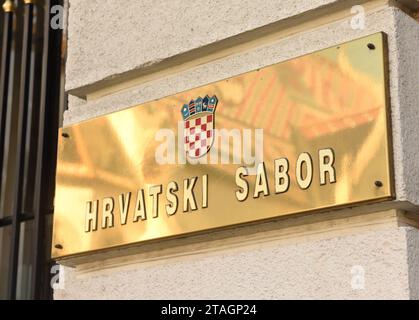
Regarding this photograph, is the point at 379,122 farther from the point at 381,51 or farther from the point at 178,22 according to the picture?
the point at 178,22

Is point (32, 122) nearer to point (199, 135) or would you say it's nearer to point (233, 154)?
point (199, 135)

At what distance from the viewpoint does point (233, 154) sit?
2752 millimetres

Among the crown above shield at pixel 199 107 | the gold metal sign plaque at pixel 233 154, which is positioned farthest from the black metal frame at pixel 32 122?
the crown above shield at pixel 199 107

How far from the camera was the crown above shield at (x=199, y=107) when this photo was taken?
285 cm

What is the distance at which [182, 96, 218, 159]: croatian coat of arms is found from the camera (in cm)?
284

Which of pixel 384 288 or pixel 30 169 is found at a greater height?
pixel 30 169

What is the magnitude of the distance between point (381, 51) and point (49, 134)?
2564mm

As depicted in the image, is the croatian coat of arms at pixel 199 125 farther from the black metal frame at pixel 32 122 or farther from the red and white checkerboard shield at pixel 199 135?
the black metal frame at pixel 32 122

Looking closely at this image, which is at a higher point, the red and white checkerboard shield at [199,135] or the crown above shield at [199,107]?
the crown above shield at [199,107]

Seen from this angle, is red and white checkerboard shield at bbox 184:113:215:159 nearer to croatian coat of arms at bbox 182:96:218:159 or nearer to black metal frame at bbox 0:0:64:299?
croatian coat of arms at bbox 182:96:218:159

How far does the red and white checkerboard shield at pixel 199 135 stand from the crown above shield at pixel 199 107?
16 millimetres

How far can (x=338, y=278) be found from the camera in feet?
8.05

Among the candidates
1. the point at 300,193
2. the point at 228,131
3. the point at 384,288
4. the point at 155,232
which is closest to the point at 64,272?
the point at 155,232

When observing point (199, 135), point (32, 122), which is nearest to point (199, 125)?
point (199, 135)
